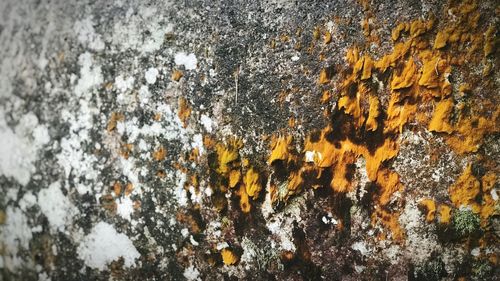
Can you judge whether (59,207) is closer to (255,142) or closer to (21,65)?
(21,65)

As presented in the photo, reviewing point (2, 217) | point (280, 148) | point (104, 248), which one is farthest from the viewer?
point (2, 217)

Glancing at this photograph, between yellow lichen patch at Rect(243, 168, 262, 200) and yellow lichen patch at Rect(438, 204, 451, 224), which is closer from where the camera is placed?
yellow lichen patch at Rect(438, 204, 451, 224)

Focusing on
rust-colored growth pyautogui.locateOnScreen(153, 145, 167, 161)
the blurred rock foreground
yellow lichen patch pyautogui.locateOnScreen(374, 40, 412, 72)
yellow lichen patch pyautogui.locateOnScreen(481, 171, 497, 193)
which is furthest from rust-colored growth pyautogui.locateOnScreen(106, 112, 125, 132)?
yellow lichen patch pyautogui.locateOnScreen(481, 171, 497, 193)

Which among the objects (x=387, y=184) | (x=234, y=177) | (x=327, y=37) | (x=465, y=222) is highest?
(x=327, y=37)

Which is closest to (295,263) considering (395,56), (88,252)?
(395,56)

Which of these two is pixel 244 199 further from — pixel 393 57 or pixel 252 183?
pixel 393 57

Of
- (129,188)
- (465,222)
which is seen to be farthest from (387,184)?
(129,188)

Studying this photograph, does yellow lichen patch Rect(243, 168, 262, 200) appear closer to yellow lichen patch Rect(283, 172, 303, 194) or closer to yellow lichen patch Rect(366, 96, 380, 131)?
yellow lichen patch Rect(283, 172, 303, 194)
